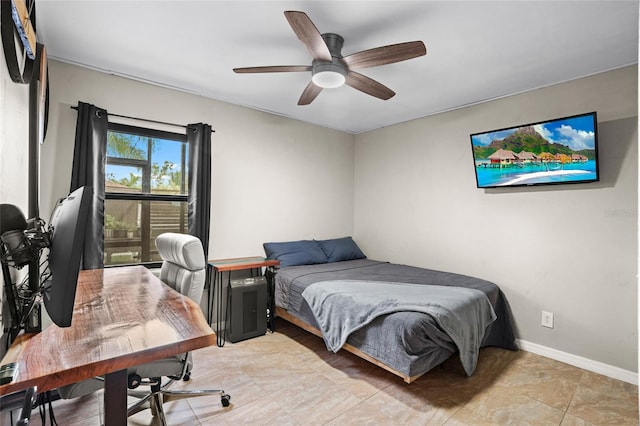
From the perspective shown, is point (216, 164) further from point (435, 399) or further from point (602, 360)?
point (602, 360)

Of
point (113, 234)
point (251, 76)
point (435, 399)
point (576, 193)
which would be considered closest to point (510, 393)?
point (435, 399)

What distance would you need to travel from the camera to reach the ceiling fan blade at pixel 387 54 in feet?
5.91

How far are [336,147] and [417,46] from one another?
104 inches

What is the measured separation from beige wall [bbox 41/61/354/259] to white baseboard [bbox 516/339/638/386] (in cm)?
249

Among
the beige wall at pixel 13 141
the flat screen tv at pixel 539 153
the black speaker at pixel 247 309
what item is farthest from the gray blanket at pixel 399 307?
the beige wall at pixel 13 141

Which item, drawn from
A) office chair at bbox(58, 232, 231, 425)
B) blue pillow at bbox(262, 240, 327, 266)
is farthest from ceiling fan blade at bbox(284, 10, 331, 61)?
blue pillow at bbox(262, 240, 327, 266)

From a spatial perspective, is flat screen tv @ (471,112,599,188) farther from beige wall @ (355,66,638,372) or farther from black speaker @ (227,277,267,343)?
black speaker @ (227,277,267,343)

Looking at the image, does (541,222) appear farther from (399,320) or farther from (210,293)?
(210,293)

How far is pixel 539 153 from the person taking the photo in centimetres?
274

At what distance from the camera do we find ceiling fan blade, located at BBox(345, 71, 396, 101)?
2238 mm

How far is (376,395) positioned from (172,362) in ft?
4.52

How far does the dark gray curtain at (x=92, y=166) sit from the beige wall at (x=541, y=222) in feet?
10.3

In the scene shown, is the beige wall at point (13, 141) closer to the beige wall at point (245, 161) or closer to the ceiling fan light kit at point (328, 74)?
the beige wall at point (245, 161)

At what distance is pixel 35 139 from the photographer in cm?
183
